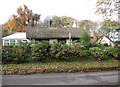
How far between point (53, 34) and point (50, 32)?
0.79m

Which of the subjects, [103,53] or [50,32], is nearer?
[103,53]

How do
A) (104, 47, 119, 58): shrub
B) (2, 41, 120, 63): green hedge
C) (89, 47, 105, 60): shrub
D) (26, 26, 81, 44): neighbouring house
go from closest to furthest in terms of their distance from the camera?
(2, 41, 120, 63): green hedge, (89, 47, 105, 60): shrub, (104, 47, 119, 58): shrub, (26, 26, 81, 44): neighbouring house

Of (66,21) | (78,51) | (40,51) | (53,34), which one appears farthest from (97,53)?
(66,21)

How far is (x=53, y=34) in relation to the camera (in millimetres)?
22406

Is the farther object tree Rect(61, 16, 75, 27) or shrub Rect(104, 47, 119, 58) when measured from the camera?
tree Rect(61, 16, 75, 27)

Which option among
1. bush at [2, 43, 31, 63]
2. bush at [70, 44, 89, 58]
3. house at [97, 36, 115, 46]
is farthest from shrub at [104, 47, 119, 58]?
bush at [2, 43, 31, 63]

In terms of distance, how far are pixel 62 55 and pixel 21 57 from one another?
3.19m

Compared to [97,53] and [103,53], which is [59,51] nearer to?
[97,53]

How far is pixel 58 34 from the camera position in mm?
22484

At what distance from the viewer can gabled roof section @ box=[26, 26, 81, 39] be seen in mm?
21781

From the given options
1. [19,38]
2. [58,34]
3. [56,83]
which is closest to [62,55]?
[56,83]

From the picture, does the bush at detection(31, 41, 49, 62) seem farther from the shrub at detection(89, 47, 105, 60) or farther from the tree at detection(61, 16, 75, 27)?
the tree at detection(61, 16, 75, 27)

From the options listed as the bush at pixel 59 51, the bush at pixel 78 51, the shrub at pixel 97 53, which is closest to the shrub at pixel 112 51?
the shrub at pixel 97 53

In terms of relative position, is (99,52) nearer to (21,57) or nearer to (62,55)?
(62,55)
